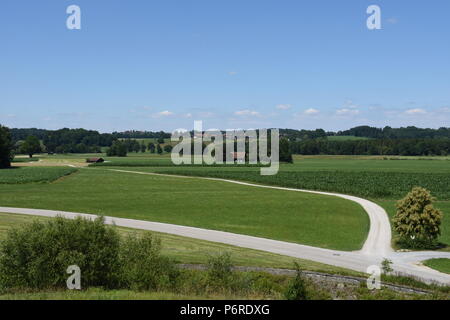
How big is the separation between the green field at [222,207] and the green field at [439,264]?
600cm

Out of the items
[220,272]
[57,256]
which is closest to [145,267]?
[220,272]

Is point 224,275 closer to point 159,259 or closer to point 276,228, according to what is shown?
point 159,259

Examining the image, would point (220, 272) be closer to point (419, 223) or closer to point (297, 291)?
point (297, 291)

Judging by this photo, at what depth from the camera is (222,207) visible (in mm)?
55344

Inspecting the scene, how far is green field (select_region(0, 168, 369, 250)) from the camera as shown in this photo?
42875 millimetres

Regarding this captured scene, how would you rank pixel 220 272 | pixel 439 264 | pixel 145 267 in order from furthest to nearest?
1. pixel 439 264
2. pixel 220 272
3. pixel 145 267

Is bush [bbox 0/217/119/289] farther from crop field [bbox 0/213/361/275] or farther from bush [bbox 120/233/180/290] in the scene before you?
crop field [bbox 0/213/361/275]

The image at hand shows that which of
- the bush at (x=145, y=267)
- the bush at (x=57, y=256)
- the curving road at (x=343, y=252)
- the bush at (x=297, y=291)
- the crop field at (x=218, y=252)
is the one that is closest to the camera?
the bush at (x=297, y=291)

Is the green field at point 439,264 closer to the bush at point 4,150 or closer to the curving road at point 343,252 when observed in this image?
the curving road at point 343,252

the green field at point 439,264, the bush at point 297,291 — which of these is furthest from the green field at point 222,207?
the bush at point 297,291

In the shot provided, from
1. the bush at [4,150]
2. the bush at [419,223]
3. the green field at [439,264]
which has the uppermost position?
the bush at [4,150]

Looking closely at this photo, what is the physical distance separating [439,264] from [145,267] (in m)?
22.2

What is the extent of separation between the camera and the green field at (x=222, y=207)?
4288 cm
